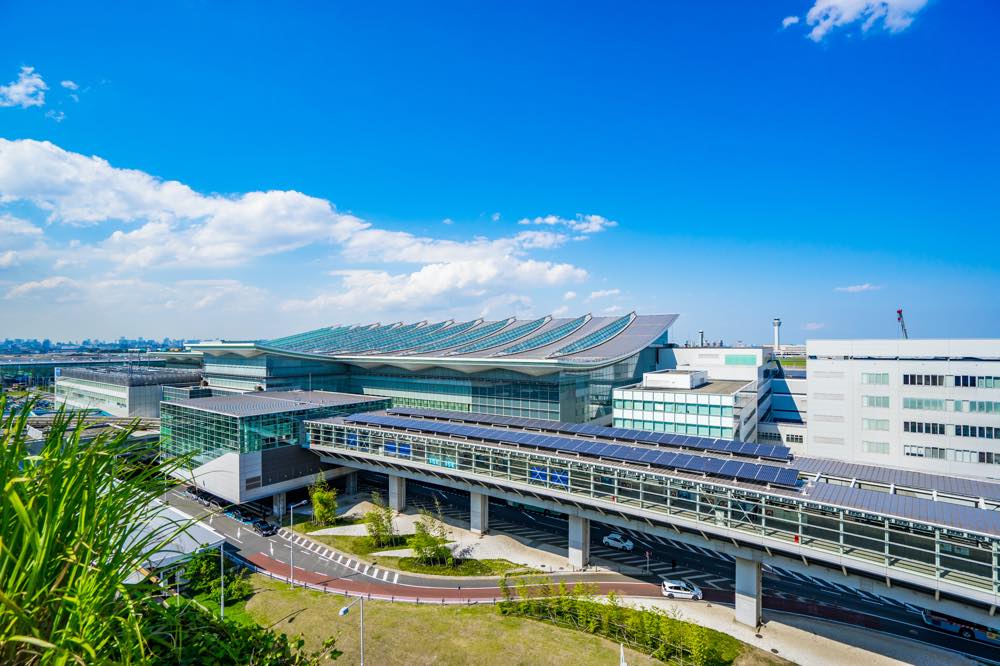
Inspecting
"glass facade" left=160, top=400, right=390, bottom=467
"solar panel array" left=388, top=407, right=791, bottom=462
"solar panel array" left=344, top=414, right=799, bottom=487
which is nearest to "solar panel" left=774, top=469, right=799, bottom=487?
"solar panel array" left=344, top=414, right=799, bottom=487

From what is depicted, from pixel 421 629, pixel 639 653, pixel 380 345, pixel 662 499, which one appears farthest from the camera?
pixel 380 345

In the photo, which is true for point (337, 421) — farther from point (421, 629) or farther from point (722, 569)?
point (722, 569)

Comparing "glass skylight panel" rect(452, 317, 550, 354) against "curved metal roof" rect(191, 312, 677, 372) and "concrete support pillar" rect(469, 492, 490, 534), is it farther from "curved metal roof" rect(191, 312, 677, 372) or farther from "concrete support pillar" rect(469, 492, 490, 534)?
"concrete support pillar" rect(469, 492, 490, 534)

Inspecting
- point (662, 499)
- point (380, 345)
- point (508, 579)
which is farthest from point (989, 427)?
point (380, 345)

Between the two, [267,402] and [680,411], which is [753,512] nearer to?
[680,411]

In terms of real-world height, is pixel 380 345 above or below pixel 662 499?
above

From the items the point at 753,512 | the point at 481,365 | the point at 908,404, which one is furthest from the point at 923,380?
the point at 481,365
